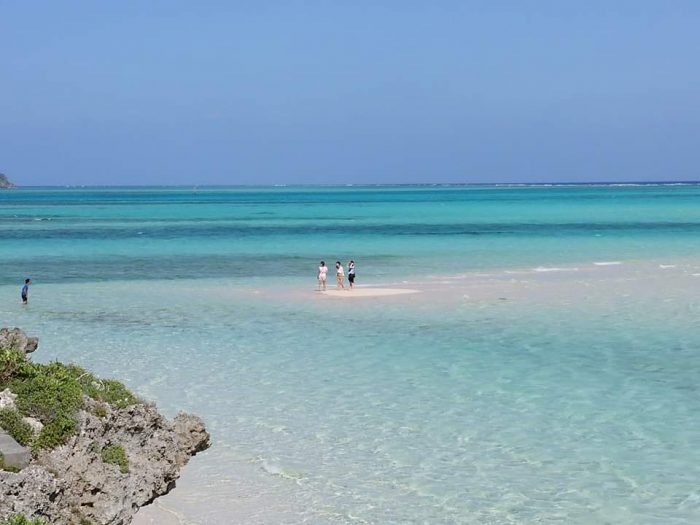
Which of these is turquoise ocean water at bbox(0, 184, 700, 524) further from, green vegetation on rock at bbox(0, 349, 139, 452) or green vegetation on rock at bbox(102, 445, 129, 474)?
green vegetation on rock at bbox(0, 349, 139, 452)

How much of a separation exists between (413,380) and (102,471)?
8824mm

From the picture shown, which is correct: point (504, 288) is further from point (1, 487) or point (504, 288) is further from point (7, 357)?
point (1, 487)

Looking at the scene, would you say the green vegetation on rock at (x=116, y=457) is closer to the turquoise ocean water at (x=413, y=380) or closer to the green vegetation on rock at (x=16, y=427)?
the turquoise ocean water at (x=413, y=380)

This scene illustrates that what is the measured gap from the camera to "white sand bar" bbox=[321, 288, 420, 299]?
34406mm

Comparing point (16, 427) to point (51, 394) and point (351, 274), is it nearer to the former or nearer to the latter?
point (51, 394)

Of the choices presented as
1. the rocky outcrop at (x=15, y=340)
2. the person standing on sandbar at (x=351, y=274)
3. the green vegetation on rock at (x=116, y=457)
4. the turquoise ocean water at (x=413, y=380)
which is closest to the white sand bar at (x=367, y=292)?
the person standing on sandbar at (x=351, y=274)

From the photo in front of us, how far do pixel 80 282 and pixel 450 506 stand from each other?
101 feet

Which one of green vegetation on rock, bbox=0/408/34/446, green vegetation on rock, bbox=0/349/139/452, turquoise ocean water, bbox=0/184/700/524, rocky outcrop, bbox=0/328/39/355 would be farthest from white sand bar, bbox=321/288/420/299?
green vegetation on rock, bbox=0/408/34/446

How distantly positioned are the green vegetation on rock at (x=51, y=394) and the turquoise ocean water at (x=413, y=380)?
1726mm

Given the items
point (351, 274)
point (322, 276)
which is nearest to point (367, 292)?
point (351, 274)

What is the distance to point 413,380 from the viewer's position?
63.9ft

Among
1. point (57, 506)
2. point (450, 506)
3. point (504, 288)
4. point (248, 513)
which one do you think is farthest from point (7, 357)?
point (504, 288)

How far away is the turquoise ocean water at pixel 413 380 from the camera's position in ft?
Result: 42.4

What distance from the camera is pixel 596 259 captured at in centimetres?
4991
